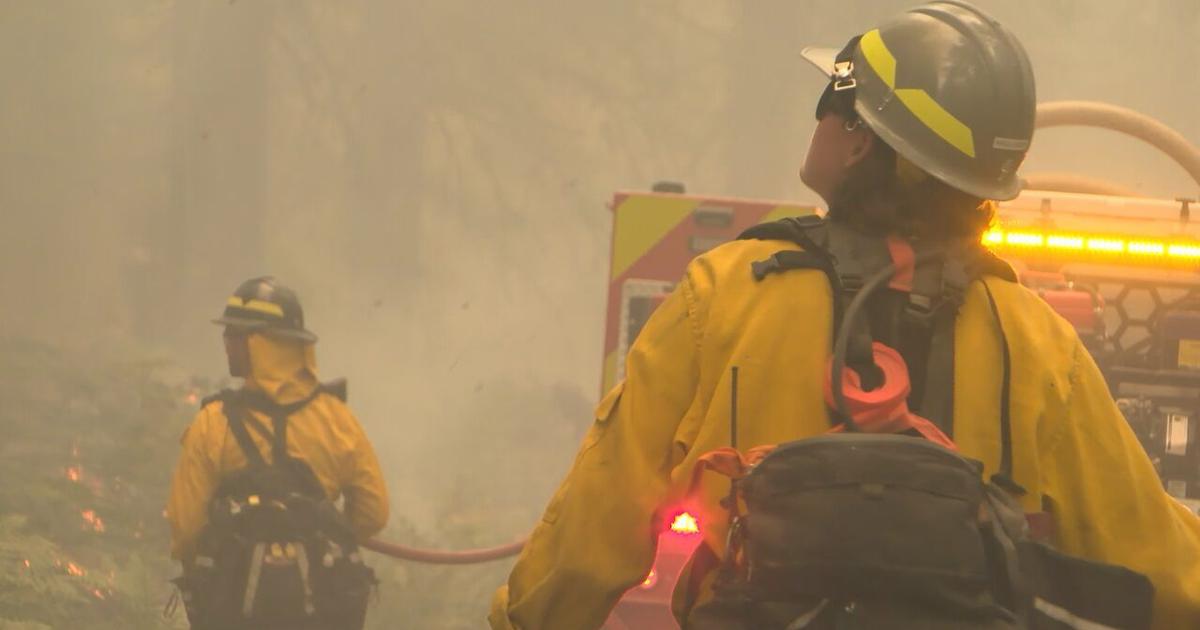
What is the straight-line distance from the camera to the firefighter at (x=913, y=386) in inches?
99.0

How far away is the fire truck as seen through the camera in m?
5.53

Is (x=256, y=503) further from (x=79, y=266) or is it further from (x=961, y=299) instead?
(x=79, y=266)

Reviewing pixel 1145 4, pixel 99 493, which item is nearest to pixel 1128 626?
pixel 99 493

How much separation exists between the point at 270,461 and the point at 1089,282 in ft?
10.1

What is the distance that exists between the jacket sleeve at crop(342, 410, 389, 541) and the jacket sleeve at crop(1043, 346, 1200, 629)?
5.01 meters

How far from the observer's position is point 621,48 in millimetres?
28859

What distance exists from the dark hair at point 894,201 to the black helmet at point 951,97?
4 centimetres

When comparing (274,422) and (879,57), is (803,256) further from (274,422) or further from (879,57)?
(274,422)

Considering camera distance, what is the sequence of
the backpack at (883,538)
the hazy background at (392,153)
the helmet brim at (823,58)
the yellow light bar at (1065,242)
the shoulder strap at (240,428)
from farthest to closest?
the hazy background at (392,153), the shoulder strap at (240,428), the yellow light bar at (1065,242), the helmet brim at (823,58), the backpack at (883,538)

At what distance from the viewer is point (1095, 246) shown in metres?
5.71

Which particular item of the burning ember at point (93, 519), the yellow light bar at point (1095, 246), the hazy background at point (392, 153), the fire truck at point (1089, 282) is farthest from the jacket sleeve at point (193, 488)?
the hazy background at point (392, 153)

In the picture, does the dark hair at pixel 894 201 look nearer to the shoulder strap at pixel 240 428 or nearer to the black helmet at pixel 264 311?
the shoulder strap at pixel 240 428

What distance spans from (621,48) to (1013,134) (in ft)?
86.9

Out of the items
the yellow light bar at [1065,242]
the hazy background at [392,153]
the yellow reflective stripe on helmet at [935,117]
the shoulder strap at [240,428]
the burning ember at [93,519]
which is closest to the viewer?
the yellow reflective stripe on helmet at [935,117]
